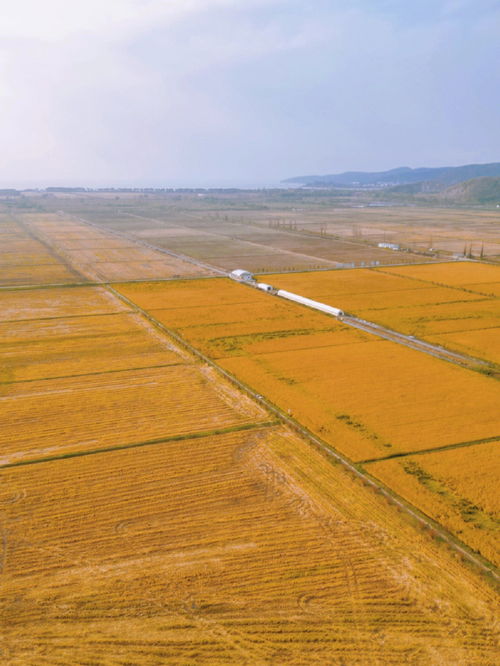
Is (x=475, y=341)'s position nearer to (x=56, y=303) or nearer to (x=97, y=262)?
(x=56, y=303)

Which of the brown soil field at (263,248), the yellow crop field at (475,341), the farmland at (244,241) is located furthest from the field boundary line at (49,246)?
the yellow crop field at (475,341)

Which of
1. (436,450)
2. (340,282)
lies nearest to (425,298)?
(340,282)

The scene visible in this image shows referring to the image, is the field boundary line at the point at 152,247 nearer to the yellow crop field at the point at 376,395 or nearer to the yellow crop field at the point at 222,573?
the yellow crop field at the point at 376,395

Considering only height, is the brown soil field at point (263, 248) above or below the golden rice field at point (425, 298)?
above

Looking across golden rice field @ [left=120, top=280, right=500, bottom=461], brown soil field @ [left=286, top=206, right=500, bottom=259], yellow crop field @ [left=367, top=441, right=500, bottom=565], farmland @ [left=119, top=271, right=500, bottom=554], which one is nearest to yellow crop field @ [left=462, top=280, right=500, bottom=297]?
farmland @ [left=119, top=271, right=500, bottom=554]

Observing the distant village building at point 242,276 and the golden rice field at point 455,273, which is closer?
the golden rice field at point 455,273

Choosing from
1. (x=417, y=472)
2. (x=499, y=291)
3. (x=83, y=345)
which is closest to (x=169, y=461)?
(x=417, y=472)
